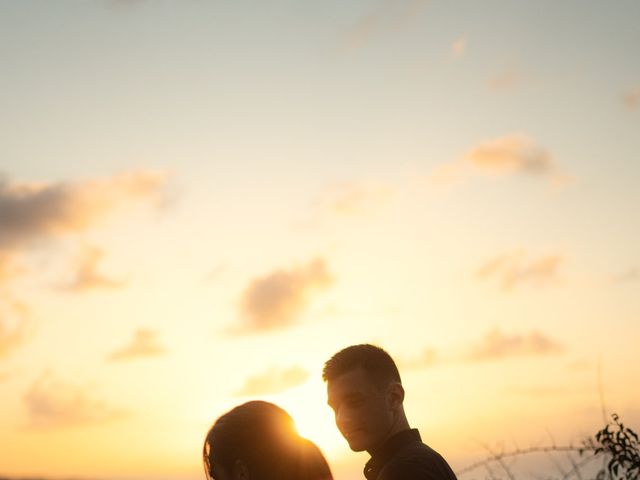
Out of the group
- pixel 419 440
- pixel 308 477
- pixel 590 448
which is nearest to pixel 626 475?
pixel 590 448

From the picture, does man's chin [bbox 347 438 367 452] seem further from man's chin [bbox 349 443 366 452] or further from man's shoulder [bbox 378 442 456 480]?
man's shoulder [bbox 378 442 456 480]

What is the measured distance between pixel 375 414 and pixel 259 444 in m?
0.75

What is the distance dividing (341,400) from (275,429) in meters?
0.61

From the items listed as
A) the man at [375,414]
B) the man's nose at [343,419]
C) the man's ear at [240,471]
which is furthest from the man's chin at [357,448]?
the man's ear at [240,471]

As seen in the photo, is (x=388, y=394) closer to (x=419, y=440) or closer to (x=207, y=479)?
(x=419, y=440)

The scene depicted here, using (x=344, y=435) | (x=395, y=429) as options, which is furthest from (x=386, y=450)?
(x=344, y=435)

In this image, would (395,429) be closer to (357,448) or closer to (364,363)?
(357,448)

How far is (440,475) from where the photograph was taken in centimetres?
438

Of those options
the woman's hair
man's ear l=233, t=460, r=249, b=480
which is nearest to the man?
the woman's hair

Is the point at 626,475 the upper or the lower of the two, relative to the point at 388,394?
lower

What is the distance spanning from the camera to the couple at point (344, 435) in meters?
4.28

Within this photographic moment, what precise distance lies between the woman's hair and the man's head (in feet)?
1.32

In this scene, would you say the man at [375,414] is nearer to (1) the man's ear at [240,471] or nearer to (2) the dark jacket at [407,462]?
(2) the dark jacket at [407,462]

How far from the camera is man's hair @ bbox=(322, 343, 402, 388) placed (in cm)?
482
